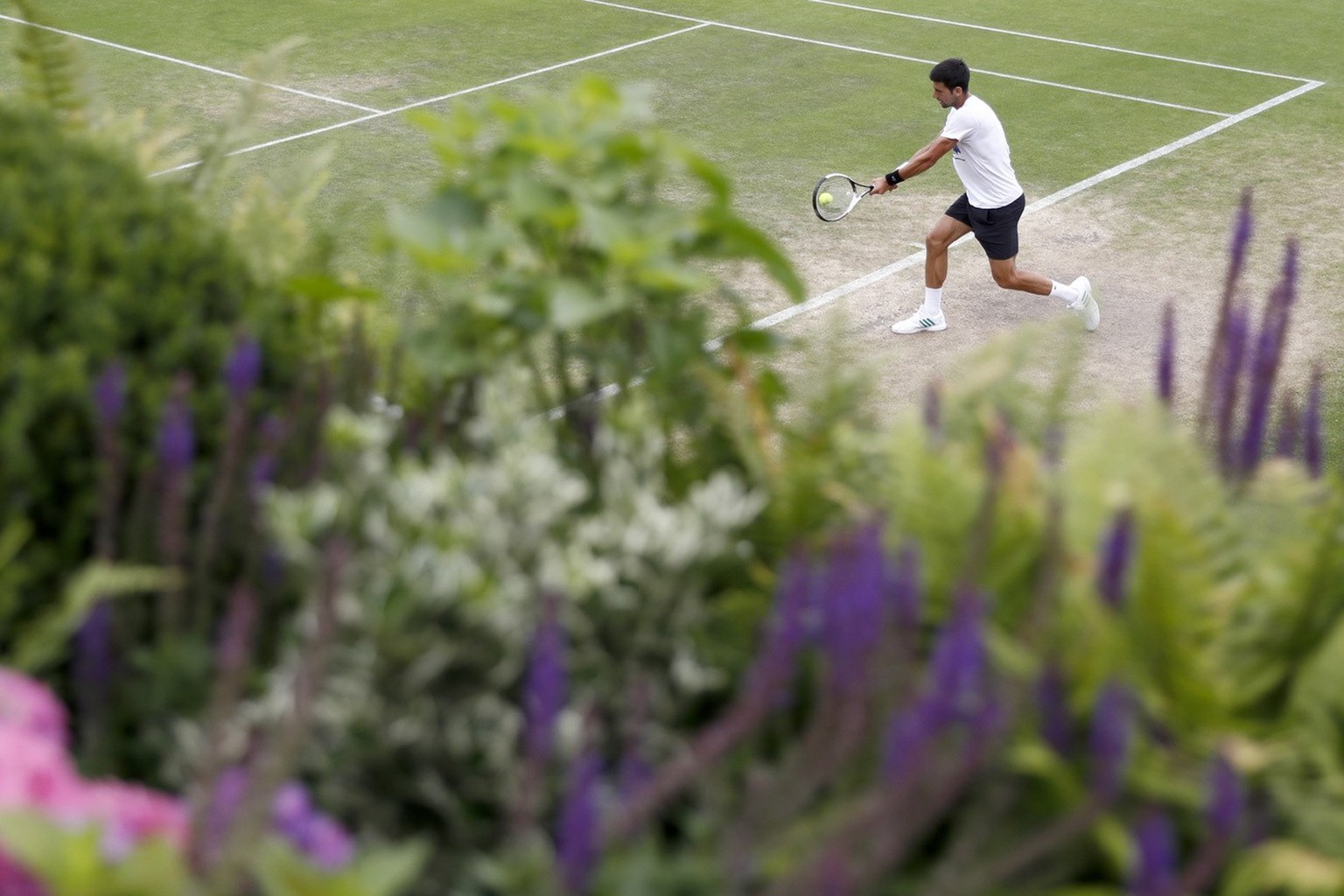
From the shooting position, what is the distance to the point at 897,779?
66.4 inches

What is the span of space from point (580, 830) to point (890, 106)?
617 inches

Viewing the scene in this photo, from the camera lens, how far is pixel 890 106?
16.6 metres

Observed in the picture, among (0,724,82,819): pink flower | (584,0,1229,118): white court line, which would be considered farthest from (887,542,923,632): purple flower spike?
(584,0,1229,118): white court line

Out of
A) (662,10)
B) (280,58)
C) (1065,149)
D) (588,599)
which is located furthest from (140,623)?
(662,10)

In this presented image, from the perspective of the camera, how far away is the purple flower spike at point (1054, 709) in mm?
1968

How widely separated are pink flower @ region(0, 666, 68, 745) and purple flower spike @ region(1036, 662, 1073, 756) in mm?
1213

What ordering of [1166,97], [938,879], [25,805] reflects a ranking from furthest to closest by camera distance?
[1166,97] < [938,879] < [25,805]

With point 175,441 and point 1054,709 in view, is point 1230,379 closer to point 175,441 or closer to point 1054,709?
point 1054,709

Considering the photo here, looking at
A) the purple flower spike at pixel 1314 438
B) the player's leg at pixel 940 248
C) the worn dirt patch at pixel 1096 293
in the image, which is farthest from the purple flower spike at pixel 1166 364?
the player's leg at pixel 940 248

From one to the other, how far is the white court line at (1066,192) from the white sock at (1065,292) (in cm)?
141

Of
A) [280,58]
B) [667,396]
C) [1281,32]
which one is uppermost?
[280,58]

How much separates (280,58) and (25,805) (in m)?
2.47

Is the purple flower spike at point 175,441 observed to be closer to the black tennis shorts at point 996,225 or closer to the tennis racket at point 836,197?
the black tennis shorts at point 996,225

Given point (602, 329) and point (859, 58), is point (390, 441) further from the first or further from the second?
point (859, 58)
